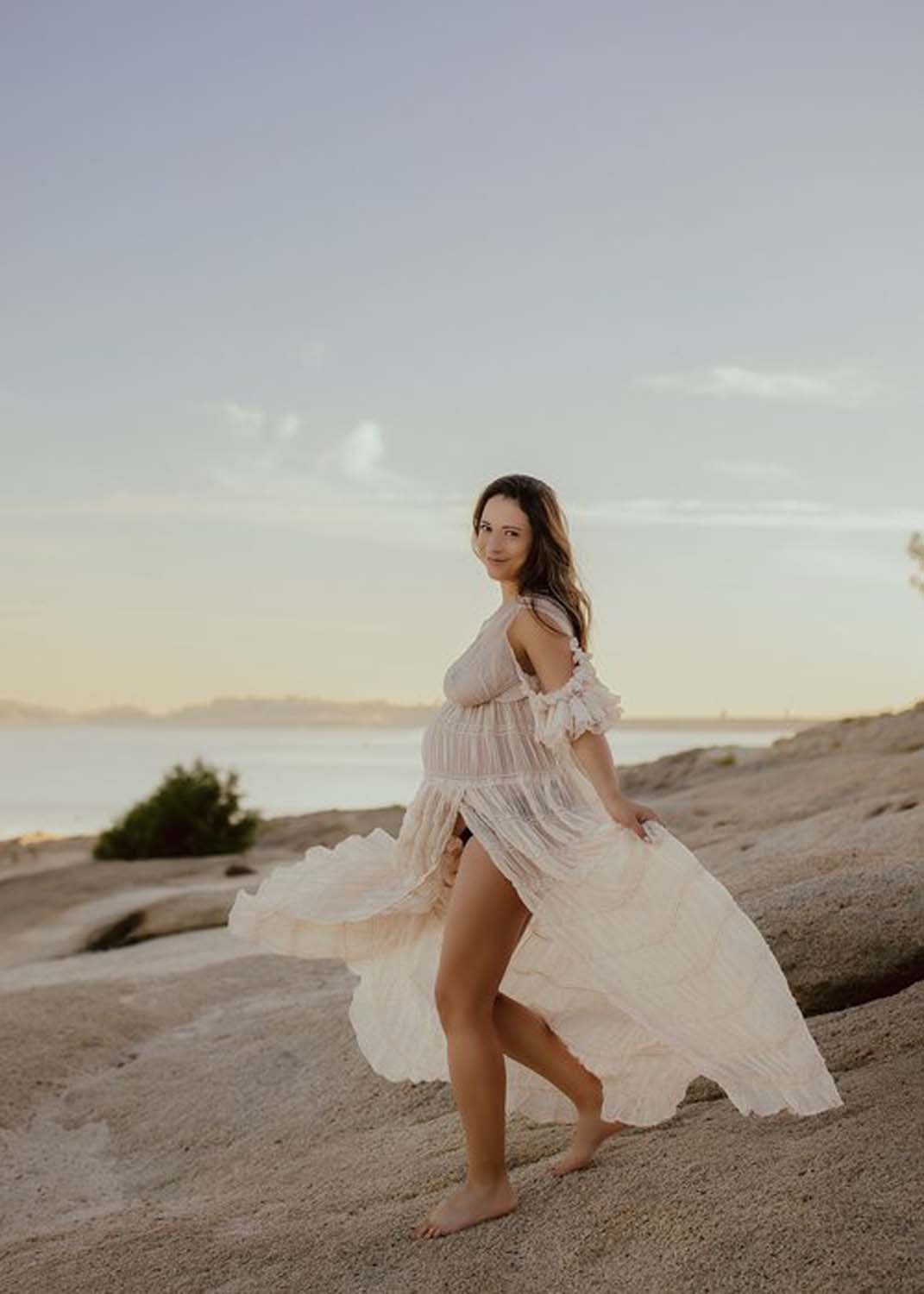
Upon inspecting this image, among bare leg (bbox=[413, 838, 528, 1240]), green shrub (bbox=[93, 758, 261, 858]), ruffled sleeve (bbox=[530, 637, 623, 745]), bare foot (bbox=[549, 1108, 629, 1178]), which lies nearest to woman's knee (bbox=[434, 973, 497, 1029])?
bare leg (bbox=[413, 838, 528, 1240])

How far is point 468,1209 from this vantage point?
385 cm

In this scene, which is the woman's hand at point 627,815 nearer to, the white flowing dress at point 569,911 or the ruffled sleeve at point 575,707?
the white flowing dress at point 569,911

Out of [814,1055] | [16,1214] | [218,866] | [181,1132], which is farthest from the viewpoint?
[218,866]

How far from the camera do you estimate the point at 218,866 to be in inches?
617

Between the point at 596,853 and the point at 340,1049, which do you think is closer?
the point at 596,853

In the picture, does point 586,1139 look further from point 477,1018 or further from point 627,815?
point 627,815

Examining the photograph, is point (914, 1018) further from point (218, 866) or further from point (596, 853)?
point (218, 866)

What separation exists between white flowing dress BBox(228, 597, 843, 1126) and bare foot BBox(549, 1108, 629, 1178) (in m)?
0.09

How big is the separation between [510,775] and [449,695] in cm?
28

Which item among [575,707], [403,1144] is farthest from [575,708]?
[403,1144]

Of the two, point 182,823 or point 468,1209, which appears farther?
point 182,823

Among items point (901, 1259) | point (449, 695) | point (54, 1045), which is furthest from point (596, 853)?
point (54, 1045)

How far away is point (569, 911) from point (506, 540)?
99 centimetres

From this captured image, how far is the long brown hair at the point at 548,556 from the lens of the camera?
13.0 ft
